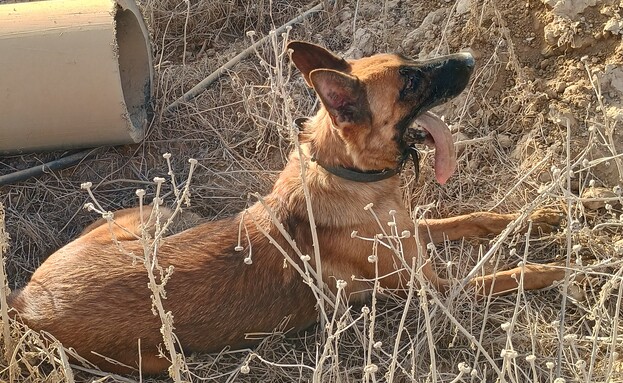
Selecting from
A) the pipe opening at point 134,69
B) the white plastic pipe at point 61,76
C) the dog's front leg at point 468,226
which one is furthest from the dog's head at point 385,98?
the pipe opening at point 134,69

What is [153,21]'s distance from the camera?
6.40 metres

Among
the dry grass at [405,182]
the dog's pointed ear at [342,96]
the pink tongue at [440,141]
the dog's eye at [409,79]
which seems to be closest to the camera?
the dog's pointed ear at [342,96]

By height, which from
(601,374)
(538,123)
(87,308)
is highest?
(538,123)

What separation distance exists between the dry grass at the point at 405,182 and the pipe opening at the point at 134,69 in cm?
19

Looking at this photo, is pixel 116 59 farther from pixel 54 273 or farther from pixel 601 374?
pixel 601 374

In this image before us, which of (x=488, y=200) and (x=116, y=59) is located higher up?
(x=116, y=59)

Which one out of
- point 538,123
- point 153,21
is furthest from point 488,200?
point 153,21

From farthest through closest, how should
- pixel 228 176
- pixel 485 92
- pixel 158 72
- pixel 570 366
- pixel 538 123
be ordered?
1. pixel 158 72
2. pixel 228 176
3. pixel 485 92
4. pixel 538 123
5. pixel 570 366

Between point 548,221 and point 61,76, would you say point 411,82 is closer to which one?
point 548,221

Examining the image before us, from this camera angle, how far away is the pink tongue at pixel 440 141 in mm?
4152

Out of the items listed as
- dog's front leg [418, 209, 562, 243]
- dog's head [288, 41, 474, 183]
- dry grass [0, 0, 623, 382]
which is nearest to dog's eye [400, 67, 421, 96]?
dog's head [288, 41, 474, 183]

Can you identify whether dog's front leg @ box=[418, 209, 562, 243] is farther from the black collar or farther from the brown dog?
the black collar

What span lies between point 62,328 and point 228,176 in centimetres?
204

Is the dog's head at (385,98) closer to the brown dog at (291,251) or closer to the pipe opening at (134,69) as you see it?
the brown dog at (291,251)
